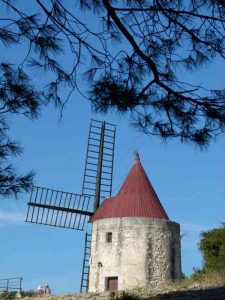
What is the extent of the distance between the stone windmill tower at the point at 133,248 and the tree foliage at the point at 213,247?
1788 millimetres

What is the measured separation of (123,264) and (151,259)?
856 mm

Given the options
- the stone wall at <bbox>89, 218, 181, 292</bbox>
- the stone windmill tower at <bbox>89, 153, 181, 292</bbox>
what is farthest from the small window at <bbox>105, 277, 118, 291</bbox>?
the stone wall at <bbox>89, 218, 181, 292</bbox>

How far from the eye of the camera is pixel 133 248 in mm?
17156

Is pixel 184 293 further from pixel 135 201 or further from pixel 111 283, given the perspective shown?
pixel 135 201

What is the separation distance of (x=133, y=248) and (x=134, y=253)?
0.49 feet

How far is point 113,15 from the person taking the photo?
5.21 m

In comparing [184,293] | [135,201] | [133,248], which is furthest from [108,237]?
[184,293]

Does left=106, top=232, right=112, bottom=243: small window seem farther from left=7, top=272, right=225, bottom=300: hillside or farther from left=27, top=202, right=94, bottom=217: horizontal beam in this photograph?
left=7, top=272, right=225, bottom=300: hillside

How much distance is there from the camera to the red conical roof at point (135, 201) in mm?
18078

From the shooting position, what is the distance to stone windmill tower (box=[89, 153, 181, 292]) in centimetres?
1708

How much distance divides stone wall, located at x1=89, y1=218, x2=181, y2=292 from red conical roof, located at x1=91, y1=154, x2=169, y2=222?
16.0 inches

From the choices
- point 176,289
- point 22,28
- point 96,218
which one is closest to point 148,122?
point 22,28

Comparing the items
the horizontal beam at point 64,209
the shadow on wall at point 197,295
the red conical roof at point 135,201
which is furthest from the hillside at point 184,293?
the horizontal beam at point 64,209

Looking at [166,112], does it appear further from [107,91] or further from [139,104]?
[107,91]
